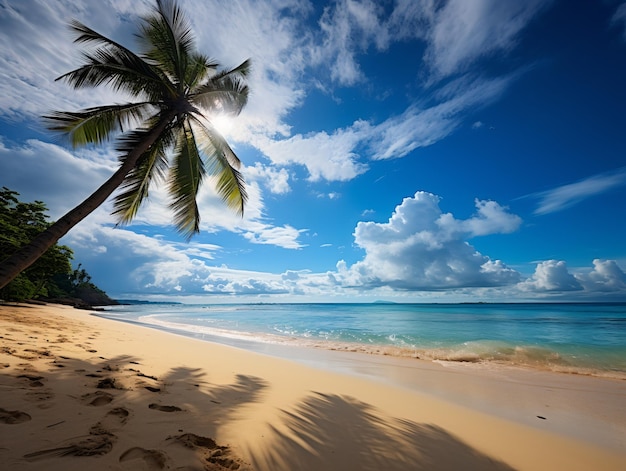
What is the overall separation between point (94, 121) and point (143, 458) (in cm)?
902

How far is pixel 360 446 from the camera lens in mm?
2662

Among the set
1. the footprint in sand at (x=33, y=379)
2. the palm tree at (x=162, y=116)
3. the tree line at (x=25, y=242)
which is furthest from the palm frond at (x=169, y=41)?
the tree line at (x=25, y=242)

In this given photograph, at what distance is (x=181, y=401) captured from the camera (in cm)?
321

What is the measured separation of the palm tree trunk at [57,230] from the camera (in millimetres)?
4105

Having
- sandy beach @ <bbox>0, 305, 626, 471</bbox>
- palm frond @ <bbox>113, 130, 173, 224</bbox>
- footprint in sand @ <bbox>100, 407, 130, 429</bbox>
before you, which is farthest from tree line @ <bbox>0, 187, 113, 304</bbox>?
footprint in sand @ <bbox>100, 407, 130, 429</bbox>

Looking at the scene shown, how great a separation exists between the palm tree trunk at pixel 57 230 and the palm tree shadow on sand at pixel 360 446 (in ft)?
13.9

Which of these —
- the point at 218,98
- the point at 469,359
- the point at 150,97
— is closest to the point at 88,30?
the point at 150,97

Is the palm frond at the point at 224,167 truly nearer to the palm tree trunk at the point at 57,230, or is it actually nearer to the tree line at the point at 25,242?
the palm tree trunk at the point at 57,230

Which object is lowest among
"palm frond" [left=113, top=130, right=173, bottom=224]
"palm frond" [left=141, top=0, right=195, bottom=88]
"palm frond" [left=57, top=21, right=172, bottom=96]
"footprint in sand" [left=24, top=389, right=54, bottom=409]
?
"footprint in sand" [left=24, top=389, right=54, bottom=409]

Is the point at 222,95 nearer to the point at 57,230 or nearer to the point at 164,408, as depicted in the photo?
the point at 57,230

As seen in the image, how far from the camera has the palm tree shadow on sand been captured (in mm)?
2344

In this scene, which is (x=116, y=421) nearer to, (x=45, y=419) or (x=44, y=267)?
(x=45, y=419)

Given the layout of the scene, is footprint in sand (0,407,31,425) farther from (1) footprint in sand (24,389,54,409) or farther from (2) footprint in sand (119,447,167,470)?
(2) footprint in sand (119,447,167,470)

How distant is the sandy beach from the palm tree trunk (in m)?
1.29
